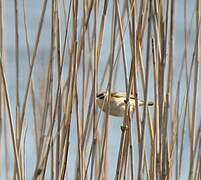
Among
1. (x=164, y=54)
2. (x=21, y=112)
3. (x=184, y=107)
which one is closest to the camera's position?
(x=164, y=54)

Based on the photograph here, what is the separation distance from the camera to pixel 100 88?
2.14 m

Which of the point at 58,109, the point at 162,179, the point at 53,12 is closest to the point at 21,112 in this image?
the point at 58,109

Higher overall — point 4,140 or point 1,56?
point 1,56

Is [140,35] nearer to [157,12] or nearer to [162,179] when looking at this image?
[157,12]

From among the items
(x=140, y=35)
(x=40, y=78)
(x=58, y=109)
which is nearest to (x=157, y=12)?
(x=140, y=35)

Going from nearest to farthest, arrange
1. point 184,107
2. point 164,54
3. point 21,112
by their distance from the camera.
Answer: point 164,54 → point 21,112 → point 184,107

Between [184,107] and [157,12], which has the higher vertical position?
[157,12]

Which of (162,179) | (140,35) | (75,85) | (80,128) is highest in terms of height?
(140,35)

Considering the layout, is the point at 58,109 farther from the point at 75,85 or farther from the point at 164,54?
the point at 164,54

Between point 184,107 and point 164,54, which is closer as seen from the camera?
point 164,54

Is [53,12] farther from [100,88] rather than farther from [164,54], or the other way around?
[100,88]

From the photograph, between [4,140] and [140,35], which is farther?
[4,140]

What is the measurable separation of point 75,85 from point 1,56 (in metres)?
0.21

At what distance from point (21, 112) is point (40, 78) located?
23cm
